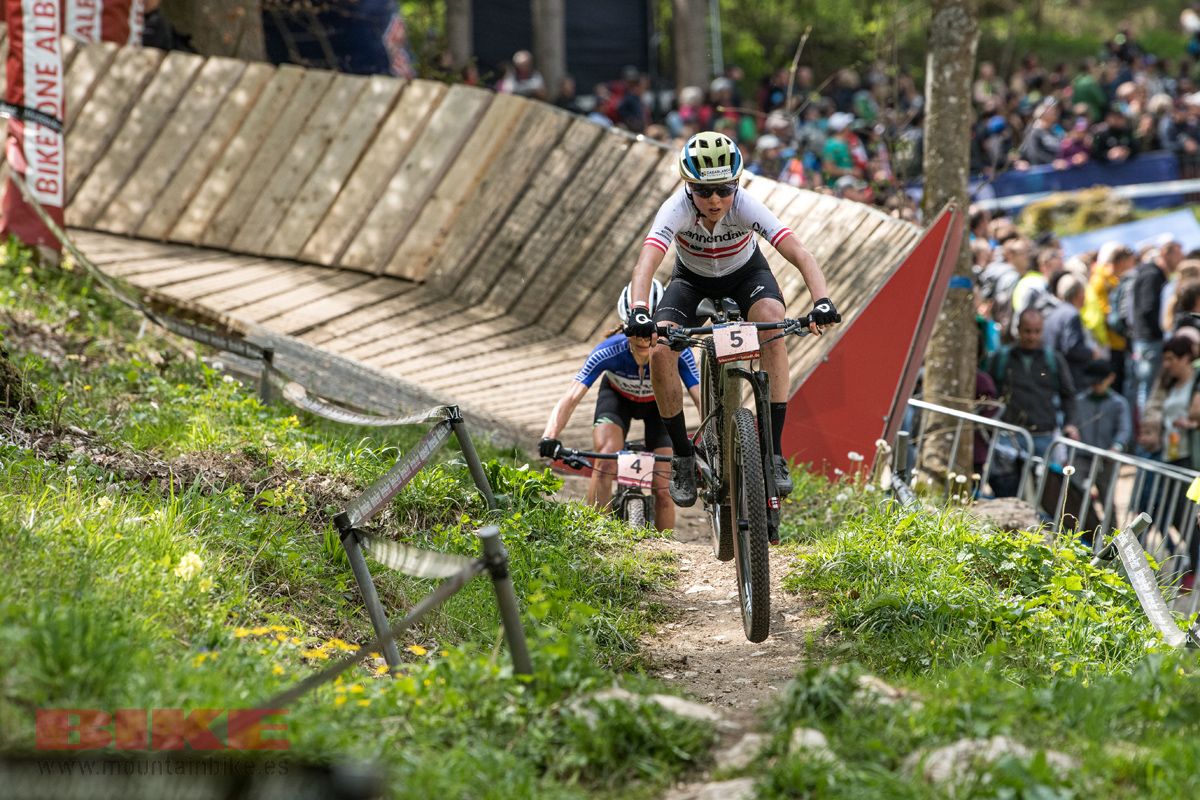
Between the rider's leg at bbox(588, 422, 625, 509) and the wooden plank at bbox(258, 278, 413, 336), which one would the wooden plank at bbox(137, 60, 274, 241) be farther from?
the rider's leg at bbox(588, 422, 625, 509)

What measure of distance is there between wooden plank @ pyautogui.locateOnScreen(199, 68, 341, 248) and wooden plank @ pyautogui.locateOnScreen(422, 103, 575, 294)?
1618 millimetres

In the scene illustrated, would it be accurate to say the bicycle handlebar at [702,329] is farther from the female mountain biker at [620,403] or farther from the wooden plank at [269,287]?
the wooden plank at [269,287]

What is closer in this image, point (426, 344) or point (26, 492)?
point (26, 492)

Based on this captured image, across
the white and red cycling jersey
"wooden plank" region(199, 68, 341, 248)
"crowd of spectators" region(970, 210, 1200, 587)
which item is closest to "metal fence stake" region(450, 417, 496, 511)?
the white and red cycling jersey

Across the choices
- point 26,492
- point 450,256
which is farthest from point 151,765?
point 450,256

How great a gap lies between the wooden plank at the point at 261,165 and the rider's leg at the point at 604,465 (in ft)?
17.9

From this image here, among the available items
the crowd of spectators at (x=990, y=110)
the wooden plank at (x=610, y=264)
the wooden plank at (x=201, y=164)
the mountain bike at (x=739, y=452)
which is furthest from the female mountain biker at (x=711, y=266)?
the crowd of spectators at (x=990, y=110)

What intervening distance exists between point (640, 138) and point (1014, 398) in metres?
3.79

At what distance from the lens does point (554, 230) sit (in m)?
11.4

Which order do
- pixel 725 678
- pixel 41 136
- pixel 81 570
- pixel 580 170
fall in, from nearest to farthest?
pixel 81 570 → pixel 725 678 → pixel 41 136 → pixel 580 170

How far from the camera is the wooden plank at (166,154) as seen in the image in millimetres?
12273

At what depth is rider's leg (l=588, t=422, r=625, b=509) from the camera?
7906 millimetres

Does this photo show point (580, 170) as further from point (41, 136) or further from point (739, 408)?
point (739, 408)

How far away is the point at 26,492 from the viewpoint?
5617 mm
